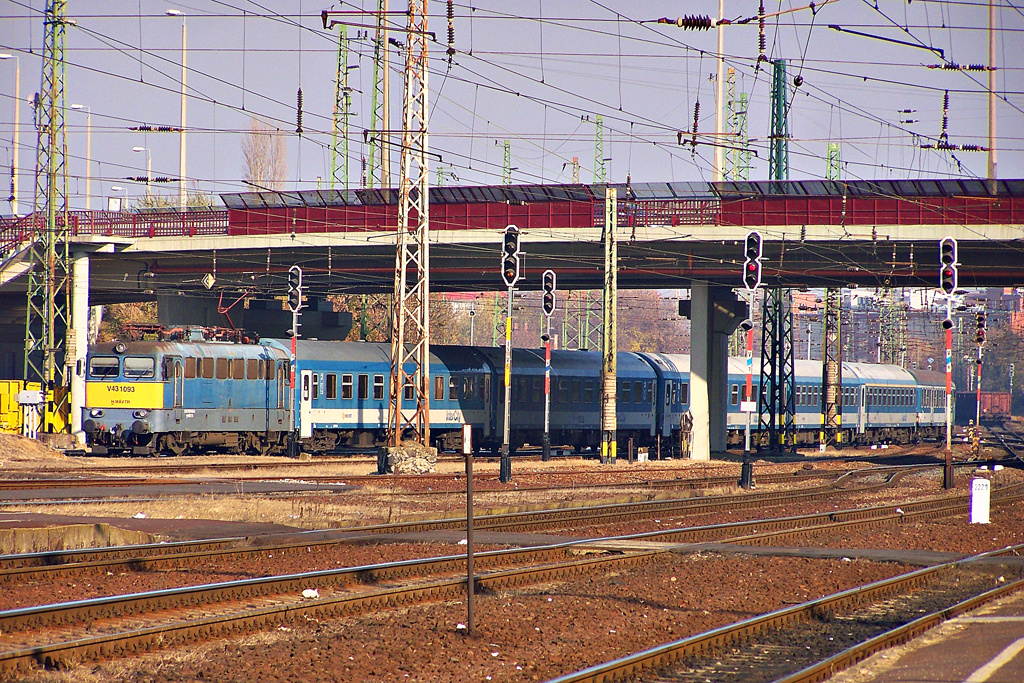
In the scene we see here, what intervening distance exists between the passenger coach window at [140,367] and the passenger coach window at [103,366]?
0.36m

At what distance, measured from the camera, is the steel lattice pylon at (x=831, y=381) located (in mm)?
52656

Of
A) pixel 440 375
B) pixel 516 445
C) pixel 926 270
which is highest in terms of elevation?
pixel 926 270

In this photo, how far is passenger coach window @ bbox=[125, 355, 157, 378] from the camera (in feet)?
109

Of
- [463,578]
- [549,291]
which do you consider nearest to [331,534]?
[463,578]

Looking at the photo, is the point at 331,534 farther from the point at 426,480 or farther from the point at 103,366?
the point at 103,366

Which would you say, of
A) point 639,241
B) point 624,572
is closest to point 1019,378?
point 639,241

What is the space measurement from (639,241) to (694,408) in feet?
27.3

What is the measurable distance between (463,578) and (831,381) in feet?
148

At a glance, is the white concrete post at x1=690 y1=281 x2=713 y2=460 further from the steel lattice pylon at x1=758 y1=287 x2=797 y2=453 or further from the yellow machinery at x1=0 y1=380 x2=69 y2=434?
the yellow machinery at x1=0 y1=380 x2=69 y2=434

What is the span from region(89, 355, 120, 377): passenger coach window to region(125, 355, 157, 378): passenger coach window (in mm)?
363

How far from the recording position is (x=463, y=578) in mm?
13766

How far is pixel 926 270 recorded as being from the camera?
43812 mm

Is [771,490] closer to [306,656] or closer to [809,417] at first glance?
[306,656]

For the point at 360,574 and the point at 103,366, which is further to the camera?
the point at 103,366
